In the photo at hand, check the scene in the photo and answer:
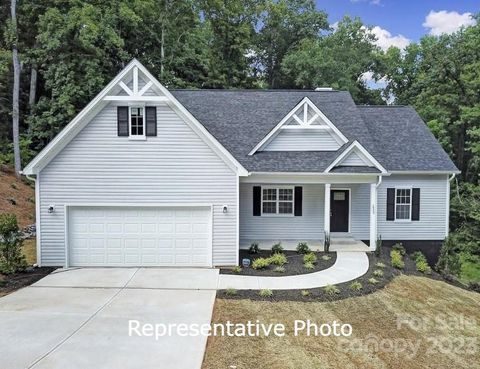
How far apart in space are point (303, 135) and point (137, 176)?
6746 millimetres

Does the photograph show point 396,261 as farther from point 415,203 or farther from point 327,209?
point 415,203

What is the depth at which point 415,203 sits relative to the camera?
15.3 m

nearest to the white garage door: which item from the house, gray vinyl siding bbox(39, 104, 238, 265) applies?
the house

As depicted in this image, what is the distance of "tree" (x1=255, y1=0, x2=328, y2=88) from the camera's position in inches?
1412

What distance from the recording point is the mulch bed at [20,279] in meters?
10.0

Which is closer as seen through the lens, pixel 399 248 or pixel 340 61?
pixel 399 248

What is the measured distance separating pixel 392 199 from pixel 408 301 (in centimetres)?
636

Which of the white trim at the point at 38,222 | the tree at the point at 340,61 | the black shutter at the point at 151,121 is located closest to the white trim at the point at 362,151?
the black shutter at the point at 151,121

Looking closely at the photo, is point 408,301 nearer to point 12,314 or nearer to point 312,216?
point 312,216

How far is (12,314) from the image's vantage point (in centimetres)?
819

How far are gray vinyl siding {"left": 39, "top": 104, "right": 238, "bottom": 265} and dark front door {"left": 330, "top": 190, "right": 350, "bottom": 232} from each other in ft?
17.5

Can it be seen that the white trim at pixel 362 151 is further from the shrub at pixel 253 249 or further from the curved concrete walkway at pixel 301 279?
the shrub at pixel 253 249

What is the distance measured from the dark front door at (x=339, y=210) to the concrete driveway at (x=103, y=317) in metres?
6.31

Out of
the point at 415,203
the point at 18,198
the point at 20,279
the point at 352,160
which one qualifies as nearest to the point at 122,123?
the point at 20,279
